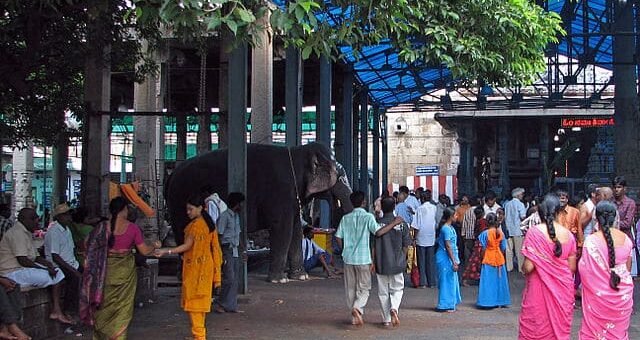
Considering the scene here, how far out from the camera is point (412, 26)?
848 cm

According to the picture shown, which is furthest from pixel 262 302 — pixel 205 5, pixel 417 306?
pixel 205 5

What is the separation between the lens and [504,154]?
1412 inches

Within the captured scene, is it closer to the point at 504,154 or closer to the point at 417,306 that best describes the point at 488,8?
the point at 417,306

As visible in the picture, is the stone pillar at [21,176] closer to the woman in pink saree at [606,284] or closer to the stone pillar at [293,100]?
the stone pillar at [293,100]

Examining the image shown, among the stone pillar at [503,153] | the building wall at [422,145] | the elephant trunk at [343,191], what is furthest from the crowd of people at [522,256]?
the building wall at [422,145]

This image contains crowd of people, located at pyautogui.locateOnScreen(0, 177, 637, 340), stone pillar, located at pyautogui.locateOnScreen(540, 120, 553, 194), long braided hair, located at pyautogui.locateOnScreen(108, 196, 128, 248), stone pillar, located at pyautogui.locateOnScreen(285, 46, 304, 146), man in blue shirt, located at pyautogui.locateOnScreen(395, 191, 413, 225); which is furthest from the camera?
stone pillar, located at pyautogui.locateOnScreen(540, 120, 553, 194)

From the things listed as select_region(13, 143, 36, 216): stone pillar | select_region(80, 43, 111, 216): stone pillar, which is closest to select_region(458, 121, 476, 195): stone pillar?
select_region(13, 143, 36, 216): stone pillar

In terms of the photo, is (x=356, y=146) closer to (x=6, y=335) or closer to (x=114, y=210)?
(x=114, y=210)

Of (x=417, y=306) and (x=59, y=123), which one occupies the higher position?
(x=59, y=123)

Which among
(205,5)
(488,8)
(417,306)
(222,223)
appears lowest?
(417,306)

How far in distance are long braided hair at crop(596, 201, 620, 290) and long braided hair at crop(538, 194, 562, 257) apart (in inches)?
14.8

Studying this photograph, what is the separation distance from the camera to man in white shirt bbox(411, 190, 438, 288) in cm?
1293

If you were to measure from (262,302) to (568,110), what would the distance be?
24.8 meters

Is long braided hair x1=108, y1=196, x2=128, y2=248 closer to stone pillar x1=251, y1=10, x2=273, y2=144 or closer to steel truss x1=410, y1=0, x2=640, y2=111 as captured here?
stone pillar x1=251, y1=10, x2=273, y2=144
